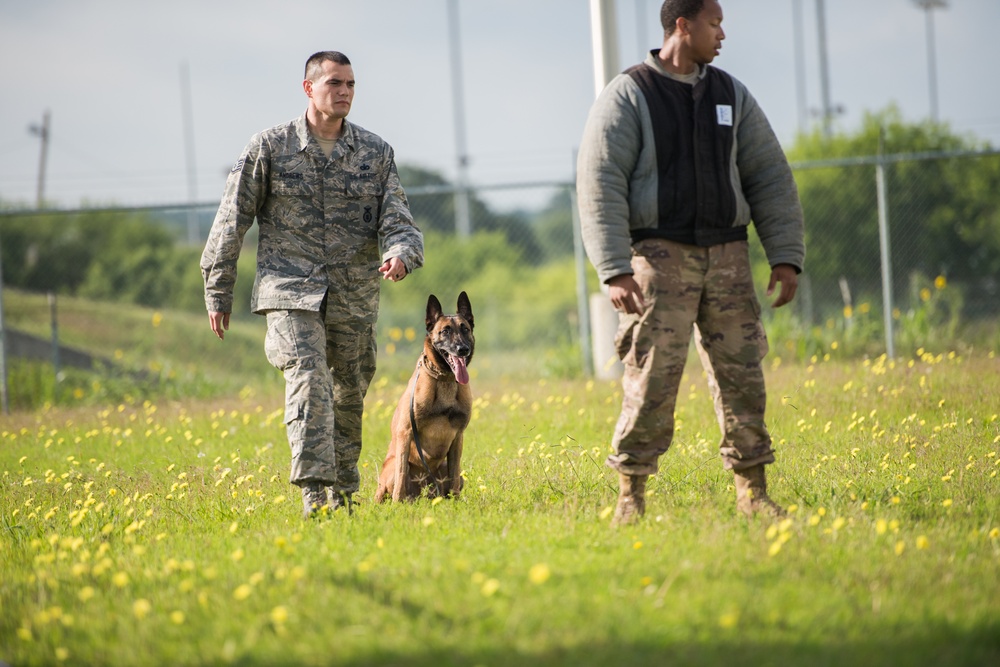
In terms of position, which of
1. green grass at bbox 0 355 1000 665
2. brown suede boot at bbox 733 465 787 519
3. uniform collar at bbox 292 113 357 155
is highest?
uniform collar at bbox 292 113 357 155

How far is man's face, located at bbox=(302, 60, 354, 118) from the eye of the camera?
16.3 feet

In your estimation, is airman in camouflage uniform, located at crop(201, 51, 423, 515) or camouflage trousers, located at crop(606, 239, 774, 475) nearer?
camouflage trousers, located at crop(606, 239, 774, 475)

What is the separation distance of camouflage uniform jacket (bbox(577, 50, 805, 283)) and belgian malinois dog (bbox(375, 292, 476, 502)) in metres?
1.28

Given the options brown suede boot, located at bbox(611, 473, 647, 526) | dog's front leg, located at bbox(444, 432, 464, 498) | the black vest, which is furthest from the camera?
dog's front leg, located at bbox(444, 432, 464, 498)

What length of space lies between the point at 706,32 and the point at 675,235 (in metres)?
0.89

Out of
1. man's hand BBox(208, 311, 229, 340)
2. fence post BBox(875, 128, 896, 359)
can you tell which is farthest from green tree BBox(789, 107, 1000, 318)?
man's hand BBox(208, 311, 229, 340)

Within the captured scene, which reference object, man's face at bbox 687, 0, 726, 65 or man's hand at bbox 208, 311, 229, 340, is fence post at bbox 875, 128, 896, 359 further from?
man's hand at bbox 208, 311, 229, 340

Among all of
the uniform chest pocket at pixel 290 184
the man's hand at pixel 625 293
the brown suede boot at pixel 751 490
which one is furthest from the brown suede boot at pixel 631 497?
the uniform chest pocket at pixel 290 184

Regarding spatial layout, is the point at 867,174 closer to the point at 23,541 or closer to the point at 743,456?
the point at 743,456

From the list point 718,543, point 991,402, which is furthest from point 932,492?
point 991,402

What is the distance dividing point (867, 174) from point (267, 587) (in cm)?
1491

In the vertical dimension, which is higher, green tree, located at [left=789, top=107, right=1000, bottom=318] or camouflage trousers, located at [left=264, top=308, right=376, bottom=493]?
green tree, located at [left=789, top=107, right=1000, bottom=318]

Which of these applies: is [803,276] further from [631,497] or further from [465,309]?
[631,497]

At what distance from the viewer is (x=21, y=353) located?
1531cm
